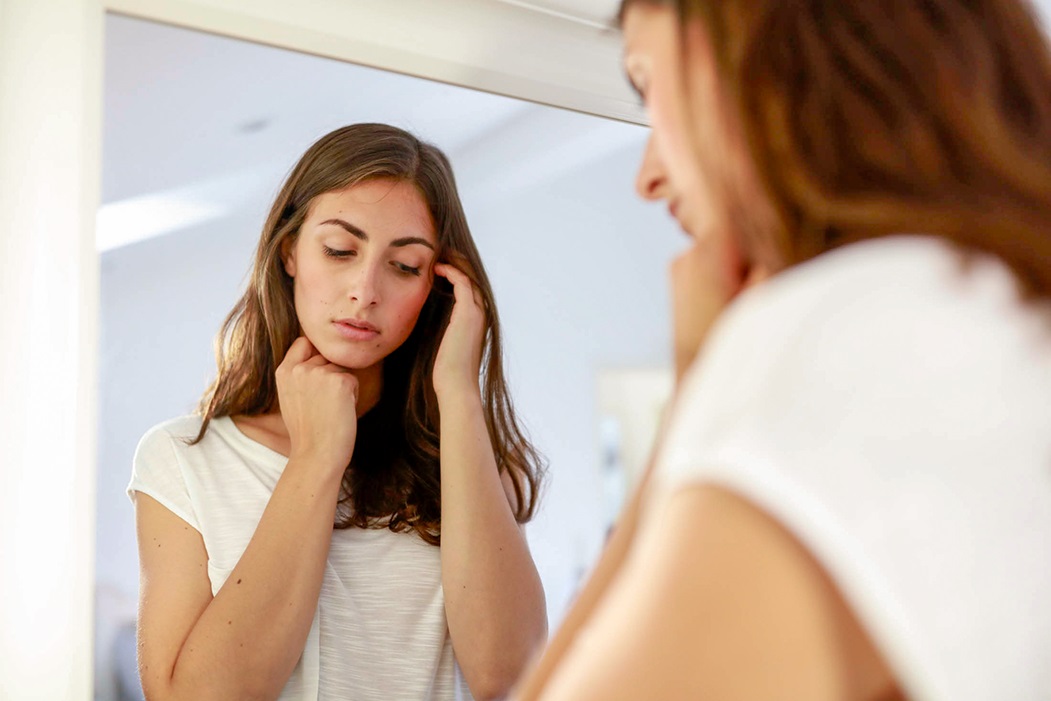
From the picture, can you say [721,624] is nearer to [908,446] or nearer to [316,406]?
[908,446]

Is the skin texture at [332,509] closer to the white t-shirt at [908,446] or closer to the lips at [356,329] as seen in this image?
the lips at [356,329]

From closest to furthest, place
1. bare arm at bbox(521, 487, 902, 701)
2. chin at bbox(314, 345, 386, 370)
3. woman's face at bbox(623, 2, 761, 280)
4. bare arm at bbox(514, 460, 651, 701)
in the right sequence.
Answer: bare arm at bbox(521, 487, 902, 701)
woman's face at bbox(623, 2, 761, 280)
bare arm at bbox(514, 460, 651, 701)
chin at bbox(314, 345, 386, 370)

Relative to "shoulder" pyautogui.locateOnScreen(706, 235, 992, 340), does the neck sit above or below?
below

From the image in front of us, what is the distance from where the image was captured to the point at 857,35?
0.43m

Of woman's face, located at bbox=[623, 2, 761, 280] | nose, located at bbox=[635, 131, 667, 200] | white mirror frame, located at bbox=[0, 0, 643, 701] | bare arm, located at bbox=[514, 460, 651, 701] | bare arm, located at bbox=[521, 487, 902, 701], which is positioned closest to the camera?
bare arm, located at bbox=[521, 487, 902, 701]

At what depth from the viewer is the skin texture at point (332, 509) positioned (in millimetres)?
928

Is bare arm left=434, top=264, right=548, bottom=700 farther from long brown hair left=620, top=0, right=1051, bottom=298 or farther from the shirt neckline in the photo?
long brown hair left=620, top=0, right=1051, bottom=298

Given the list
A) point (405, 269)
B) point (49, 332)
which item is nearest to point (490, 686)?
point (405, 269)

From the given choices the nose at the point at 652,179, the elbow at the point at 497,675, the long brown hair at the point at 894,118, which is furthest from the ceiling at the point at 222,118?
the long brown hair at the point at 894,118

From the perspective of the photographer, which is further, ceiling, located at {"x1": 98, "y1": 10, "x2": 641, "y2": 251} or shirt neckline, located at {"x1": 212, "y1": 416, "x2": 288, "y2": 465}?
shirt neckline, located at {"x1": 212, "y1": 416, "x2": 288, "y2": 465}

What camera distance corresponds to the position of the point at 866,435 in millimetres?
301

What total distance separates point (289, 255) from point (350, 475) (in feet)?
0.84

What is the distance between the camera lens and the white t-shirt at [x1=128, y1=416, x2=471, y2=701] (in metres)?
0.98

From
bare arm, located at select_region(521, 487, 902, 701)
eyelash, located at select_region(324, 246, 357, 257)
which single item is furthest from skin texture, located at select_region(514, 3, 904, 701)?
eyelash, located at select_region(324, 246, 357, 257)
